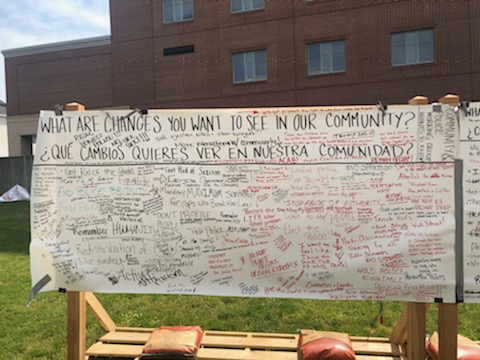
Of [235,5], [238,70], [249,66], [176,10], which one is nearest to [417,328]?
[249,66]

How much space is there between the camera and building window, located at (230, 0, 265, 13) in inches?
799

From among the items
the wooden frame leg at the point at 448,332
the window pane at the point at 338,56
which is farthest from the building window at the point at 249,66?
the wooden frame leg at the point at 448,332

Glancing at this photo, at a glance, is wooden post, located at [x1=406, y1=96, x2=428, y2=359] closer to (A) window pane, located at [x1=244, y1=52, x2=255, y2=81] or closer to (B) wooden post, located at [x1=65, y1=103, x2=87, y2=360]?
(B) wooden post, located at [x1=65, y1=103, x2=87, y2=360]

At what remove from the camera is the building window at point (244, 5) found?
2029 centimetres

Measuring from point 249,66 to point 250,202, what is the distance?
18785 mm

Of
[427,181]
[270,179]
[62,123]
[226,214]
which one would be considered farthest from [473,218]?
[62,123]

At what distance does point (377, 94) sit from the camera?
19.0m

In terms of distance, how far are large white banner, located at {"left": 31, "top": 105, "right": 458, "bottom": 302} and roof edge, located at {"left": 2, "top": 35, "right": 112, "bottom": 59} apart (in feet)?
75.3

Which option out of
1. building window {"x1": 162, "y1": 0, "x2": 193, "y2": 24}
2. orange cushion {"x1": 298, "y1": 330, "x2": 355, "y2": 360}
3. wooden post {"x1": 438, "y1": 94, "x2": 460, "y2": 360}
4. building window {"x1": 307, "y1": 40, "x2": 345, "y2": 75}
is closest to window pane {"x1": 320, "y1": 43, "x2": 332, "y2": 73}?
building window {"x1": 307, "y1": 40, "x2": 345, "y2": 75}

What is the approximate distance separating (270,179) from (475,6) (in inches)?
744

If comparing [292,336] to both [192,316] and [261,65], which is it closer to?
[192,316]

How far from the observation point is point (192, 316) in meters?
4.14

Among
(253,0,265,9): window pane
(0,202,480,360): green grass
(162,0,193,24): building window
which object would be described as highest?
(162,0,193,24): building window

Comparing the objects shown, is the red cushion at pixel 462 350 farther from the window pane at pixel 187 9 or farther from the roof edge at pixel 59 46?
the roof edge at pixel 59 46
